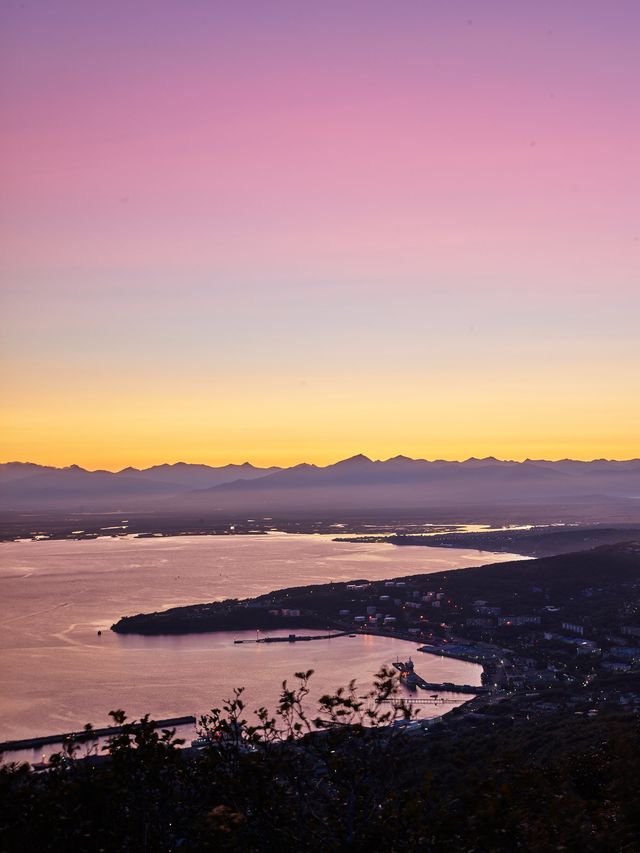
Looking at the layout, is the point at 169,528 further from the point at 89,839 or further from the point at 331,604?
the point at 89,839

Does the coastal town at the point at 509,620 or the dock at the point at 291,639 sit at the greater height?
the coastal town at the point at 509,620

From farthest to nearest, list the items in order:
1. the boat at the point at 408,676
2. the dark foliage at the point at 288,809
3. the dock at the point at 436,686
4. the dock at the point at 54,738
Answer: the boat at the point at 408,676 → the dock at the point at 436,686 → the dock at the point at 54,738 → the dark foliage at the point at 288,809

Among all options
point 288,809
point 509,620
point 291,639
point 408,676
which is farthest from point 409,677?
point 288,809

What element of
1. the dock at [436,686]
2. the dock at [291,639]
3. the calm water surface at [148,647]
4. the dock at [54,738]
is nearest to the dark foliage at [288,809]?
the dock at [54,738]

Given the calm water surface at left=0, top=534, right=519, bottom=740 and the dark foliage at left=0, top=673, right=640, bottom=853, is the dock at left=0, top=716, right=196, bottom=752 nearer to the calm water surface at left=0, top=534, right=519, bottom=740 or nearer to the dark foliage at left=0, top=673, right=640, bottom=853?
the calm water surface at left=0, top=534, right=519, bottom=740

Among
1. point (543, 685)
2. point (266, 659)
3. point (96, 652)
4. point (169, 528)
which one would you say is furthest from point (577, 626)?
point (169, 528)

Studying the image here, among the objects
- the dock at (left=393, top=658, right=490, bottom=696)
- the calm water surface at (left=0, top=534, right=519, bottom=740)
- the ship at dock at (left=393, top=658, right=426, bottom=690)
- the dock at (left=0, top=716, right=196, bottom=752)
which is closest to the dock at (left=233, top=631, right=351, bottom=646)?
the calm water surface at (left=0, top=534, right=519, bottom=740)

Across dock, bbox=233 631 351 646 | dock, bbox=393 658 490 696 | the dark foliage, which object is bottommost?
dock, bbox=233 631 351 646

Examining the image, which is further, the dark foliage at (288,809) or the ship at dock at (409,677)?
the ship at dock at (409,677)

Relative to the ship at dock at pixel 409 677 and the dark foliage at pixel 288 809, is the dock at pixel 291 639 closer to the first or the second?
the ship at dock at pixel 409 677
